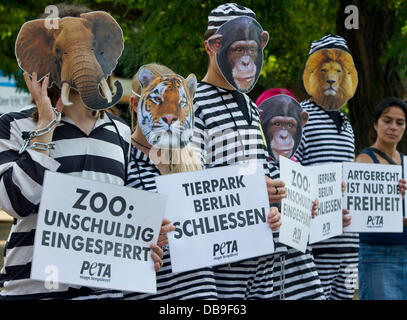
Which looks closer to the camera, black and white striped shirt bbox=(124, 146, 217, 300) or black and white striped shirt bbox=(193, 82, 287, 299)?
black and white striped shirt bbox=(124, 146, 217, 300)

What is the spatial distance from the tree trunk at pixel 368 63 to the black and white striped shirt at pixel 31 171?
613 centimetres

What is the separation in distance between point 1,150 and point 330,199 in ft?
8.17

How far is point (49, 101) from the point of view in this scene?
3.01 metres

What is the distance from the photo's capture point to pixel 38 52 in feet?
10.1

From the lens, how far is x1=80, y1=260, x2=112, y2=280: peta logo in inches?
122

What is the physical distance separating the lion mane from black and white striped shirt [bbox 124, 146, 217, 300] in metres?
1.90

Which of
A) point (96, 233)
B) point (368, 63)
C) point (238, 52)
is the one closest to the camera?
point (96, 233)

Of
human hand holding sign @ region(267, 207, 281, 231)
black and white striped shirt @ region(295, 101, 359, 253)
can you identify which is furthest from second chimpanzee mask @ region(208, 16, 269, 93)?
black and white striped shirt @ region(295, 101, 359, 253)

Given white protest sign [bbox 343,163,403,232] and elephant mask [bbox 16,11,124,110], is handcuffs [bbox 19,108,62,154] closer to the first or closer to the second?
elephant mask [bbox 16,11,124,110]

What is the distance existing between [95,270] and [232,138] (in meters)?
1.15

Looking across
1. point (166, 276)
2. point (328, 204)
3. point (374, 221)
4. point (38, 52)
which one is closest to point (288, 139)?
point (328, 204)

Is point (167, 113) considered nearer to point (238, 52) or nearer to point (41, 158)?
point (238, 52)

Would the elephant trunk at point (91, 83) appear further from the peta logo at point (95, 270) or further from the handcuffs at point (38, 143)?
the peta logo at point (95, 270)

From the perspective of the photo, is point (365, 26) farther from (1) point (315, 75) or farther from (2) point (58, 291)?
(2) point (58, 291)
